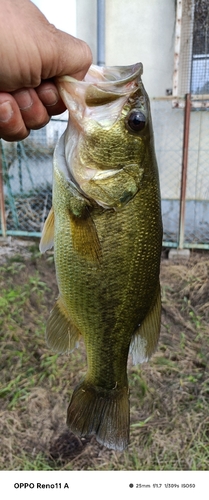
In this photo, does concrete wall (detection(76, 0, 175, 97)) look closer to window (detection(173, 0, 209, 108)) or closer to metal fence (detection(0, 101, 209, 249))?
window (detection(173, 0, 209, 108))

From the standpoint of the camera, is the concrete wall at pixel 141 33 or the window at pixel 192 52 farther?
the concrete wall at pixel 141 33

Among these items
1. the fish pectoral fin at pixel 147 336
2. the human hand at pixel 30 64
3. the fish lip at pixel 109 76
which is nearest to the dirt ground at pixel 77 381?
the fish pectoral fin at pixel 147 336

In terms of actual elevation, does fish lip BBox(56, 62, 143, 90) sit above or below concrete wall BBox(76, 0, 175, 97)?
below

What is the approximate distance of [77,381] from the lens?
2.44 metres

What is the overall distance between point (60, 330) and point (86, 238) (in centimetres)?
29

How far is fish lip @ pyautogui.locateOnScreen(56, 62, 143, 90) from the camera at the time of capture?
92 centimetres

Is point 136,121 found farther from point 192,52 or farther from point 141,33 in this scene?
point 141,33

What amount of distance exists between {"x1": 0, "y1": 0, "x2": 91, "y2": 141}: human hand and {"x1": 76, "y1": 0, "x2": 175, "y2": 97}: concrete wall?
3.20 metres

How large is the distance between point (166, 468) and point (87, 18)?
12.4 feet

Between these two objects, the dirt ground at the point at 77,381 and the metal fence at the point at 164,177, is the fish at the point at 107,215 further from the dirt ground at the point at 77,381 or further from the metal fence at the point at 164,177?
the metal fence at the point at 164,177

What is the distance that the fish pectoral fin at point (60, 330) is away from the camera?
1.12 m

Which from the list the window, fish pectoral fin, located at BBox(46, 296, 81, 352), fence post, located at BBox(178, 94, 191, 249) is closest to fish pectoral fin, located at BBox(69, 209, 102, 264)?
fish pectoral fin, located at BBox(46, 296, 81, 352)

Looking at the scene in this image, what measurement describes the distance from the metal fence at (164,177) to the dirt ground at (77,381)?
34.4 inches

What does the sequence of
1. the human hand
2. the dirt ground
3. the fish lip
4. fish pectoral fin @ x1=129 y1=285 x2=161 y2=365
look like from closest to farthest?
the human hand < the fish lip < fish pectoral fin @ x1=129 y1=285 x2=161 y2=365 < the dirt ground
